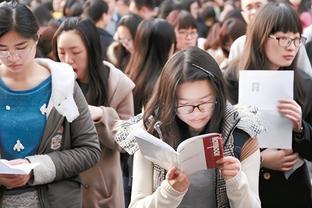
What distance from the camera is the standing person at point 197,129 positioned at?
317 centimetres

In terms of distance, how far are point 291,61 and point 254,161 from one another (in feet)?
3.78

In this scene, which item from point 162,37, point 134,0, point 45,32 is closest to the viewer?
point 162,37

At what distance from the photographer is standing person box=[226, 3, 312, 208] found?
4195 millimetres

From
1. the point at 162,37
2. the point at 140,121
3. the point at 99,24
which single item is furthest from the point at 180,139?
the point at 99,24

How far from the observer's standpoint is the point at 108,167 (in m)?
4.45

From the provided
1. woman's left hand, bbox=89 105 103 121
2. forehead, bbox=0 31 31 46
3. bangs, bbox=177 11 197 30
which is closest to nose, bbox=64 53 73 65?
woman's left hand, bbox=89 105 103 121

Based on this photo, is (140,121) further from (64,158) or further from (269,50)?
(269,50)

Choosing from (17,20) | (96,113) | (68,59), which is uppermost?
(17,20)

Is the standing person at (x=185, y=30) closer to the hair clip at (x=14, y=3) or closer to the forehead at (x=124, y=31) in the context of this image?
the forehead at (x=124, y=31)

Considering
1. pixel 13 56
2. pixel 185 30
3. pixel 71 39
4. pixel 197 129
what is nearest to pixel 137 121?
pixel 197 129

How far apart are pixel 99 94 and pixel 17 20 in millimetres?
1154

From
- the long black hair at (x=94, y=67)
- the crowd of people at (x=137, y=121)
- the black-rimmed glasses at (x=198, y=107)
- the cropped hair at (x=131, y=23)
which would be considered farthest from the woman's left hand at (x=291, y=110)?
the cropped hair at (x=131, y=23)

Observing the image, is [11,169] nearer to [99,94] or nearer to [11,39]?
[11,39]

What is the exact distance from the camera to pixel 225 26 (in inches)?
275
